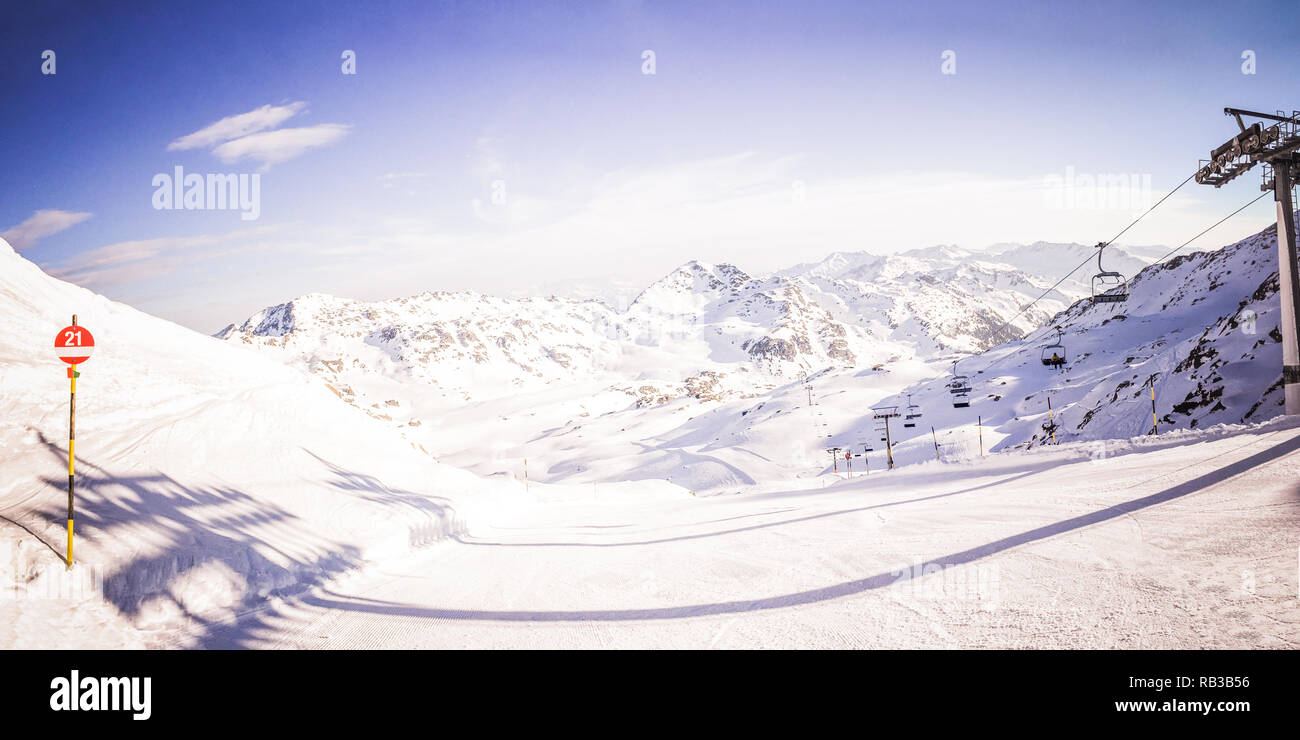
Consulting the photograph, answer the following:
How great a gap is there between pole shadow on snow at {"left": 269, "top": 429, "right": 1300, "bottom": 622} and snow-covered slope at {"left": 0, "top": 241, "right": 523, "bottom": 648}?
1782 mm

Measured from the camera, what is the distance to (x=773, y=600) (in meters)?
6.36

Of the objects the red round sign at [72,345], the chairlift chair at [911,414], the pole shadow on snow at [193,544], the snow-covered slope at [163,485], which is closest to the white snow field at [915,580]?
the pole shadow on snow at [193,544]

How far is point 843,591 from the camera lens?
6.39 metres

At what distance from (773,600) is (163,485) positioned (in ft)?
33.5

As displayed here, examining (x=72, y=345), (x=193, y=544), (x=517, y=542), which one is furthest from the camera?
(x=517, y=542)

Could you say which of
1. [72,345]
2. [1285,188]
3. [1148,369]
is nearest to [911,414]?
[1148,369]

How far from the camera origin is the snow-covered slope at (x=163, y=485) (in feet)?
22.7

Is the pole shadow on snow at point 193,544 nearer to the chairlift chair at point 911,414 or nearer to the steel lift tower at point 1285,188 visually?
the steel lift tower at point 1285,188

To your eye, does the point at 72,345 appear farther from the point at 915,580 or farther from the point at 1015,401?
the point at 1015,401
